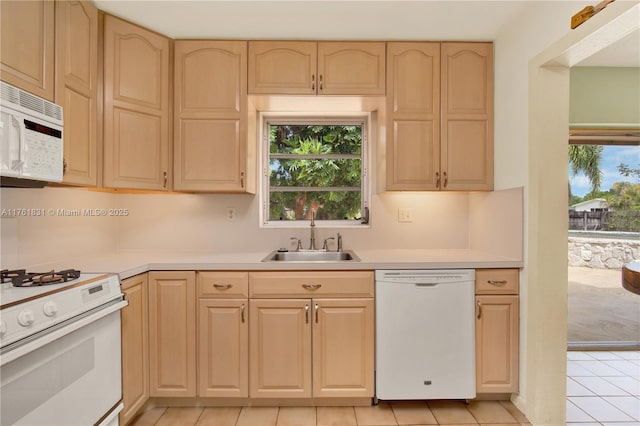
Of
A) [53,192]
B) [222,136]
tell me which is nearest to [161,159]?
[222,136]

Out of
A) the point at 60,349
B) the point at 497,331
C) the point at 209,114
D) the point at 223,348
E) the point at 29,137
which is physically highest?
the point at 209,114

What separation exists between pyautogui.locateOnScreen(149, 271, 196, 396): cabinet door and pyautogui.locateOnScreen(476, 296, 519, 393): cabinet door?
1709 millimetres

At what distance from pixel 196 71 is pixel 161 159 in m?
0.63

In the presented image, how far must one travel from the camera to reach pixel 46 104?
1559 mm

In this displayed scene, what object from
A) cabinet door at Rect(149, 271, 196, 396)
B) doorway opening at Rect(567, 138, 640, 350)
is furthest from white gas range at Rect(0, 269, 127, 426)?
doorway opening at Rect(567, 138, 640, 350)

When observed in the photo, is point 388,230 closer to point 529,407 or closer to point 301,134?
point 301,134

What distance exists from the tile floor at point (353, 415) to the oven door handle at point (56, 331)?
83 cm

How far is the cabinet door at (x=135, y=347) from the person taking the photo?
5.88 feet

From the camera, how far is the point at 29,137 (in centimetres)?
142

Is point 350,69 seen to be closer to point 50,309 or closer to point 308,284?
point 308,284

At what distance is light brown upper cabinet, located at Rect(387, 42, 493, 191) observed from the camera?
92.0 inches

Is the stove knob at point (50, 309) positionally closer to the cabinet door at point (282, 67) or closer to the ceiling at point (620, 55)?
the cabinet door at point (282, 67)

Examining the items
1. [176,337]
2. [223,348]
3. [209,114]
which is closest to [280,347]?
[223,348]

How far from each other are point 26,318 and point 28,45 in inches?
46.8
